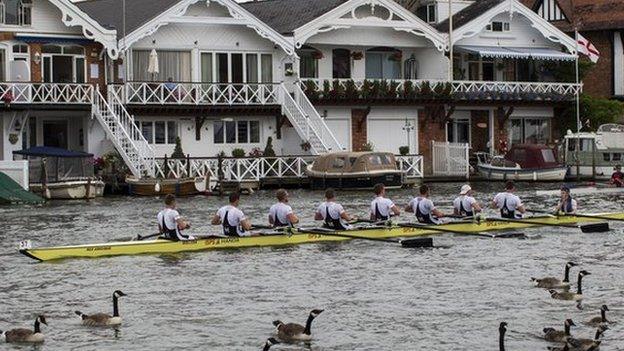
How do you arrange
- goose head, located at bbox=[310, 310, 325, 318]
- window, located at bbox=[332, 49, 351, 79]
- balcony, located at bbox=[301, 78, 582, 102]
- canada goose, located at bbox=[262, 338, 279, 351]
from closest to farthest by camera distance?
canada goose, located at bbox=[262, 338, 279, 351] < goose head, located at bbox=[310, 310, 325, 318] < balcony, located at bbox=[301, 78, 582, 102] < window, located at bbox=[332, 49, 351, 79]

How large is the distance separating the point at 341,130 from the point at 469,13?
10.6 metres

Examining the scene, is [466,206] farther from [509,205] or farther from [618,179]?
[618,179]

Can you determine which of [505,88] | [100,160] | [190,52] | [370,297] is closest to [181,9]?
[190,52]

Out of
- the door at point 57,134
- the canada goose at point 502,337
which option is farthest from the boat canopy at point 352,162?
the canada goose at point 502,337

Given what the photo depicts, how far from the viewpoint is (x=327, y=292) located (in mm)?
28625

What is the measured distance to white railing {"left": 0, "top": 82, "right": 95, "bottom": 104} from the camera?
190 feet

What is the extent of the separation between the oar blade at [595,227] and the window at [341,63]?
1229 inches

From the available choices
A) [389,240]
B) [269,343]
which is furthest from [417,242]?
[269,343]

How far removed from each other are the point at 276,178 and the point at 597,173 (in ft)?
53.7

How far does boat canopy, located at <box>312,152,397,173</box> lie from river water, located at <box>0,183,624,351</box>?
60.8ft

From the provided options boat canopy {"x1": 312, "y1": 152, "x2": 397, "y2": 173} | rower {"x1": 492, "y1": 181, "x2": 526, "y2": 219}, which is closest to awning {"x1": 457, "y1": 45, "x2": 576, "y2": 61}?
boat canopy {"x1": 312, "y1": 152, "x2": 397, "y2": 173}

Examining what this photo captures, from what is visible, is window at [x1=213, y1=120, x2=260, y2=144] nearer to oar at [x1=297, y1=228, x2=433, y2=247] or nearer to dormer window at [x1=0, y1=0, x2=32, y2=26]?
dormer window at [x1=0, y1=0, x2=32, y2=26]

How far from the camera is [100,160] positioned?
59.3 metres

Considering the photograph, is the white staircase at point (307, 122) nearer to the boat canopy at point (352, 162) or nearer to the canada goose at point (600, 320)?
the boat canopy at point (352, 162)
